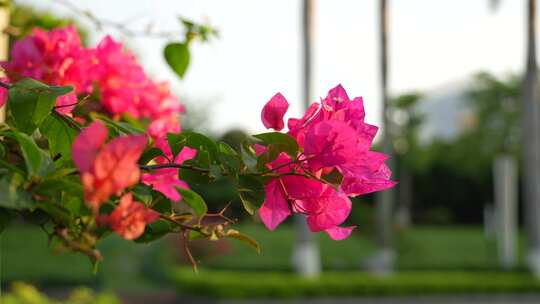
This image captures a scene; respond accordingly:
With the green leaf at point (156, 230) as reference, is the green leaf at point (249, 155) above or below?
above

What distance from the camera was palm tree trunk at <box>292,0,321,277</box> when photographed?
11.8 meters

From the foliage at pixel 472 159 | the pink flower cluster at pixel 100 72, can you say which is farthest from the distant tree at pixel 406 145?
the pink flower cluster at pixel 100 72

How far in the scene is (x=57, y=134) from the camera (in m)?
0.74

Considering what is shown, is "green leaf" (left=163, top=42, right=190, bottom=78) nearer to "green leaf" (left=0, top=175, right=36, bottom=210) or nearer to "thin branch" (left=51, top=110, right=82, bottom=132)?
"thin branch" (left=51, top=110, right=82, bottom=132)

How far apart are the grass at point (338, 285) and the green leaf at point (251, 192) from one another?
1021cm

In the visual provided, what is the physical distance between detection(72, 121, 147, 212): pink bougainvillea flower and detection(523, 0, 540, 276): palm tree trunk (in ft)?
41.8

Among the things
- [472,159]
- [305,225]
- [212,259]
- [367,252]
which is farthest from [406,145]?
[305,225]

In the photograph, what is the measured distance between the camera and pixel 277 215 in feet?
2.26

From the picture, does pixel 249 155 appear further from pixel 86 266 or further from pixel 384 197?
pixel 86 266

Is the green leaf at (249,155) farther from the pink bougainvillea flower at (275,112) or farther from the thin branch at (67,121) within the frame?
the thin branch at (67,121)

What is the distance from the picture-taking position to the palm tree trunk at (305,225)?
11.8 meters

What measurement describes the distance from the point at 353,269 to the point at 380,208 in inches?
59.8

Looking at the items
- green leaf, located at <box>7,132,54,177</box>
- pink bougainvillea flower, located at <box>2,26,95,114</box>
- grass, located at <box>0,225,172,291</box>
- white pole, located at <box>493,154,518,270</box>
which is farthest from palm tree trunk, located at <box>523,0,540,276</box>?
green leaf, located at <box>7,132,54,177</box>

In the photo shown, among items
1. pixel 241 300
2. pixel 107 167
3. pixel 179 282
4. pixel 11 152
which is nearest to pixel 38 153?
pixel 107 167
